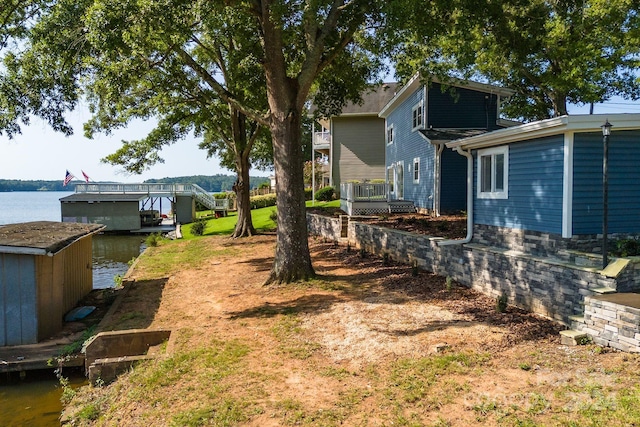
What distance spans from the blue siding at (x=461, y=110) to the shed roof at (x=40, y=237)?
45.7 feet

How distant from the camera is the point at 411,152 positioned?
69.9 ft

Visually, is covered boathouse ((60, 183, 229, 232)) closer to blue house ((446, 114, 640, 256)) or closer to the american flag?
the american flag

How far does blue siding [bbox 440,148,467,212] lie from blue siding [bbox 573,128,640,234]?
9.91 meters

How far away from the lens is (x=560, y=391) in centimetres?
494

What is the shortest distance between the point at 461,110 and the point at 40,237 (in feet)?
52.8

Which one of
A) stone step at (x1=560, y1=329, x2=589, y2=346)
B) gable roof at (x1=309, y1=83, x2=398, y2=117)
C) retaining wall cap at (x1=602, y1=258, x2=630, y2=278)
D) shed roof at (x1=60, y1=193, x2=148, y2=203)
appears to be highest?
gable roof at (x1=309, y1=83, x2=398, y2=117)

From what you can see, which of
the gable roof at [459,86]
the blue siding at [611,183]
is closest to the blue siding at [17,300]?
the blue siding at [611,183]

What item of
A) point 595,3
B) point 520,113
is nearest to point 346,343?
point 595,3

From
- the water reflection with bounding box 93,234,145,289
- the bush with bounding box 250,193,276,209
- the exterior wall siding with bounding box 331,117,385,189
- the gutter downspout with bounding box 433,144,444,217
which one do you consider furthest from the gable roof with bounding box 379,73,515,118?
the bush with bounding box 250,193,276,209

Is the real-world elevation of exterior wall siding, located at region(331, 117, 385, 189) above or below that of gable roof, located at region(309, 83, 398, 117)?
below

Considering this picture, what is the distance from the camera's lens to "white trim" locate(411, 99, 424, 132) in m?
19.1

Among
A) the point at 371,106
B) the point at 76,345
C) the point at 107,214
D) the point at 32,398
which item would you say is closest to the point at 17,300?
the point at 76,345

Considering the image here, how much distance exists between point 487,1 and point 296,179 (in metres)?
6.44

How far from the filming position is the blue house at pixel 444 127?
17.8 m
